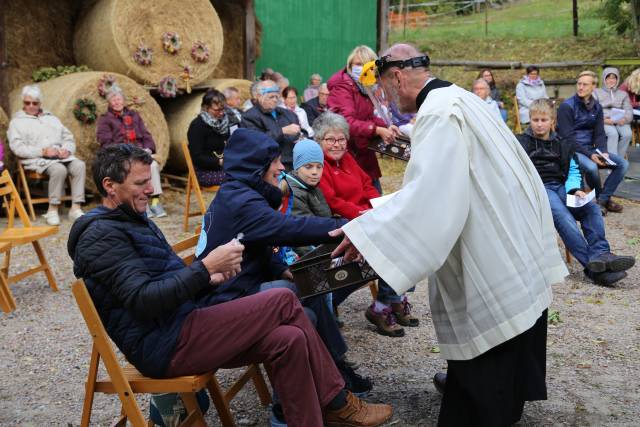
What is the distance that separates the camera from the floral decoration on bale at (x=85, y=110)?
8.61 m

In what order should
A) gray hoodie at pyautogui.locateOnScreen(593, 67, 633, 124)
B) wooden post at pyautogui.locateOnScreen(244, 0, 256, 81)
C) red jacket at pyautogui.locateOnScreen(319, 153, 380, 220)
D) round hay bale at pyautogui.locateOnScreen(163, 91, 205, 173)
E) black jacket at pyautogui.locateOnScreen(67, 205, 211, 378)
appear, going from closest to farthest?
1. black jacket at pyautogui.locateOnScreen(67, 205, 211, 378)
2. red jacket at pyautogui.locateOnScreen(319, 153, 380, 220)
3. round hay bale at pyautogui.locateOnScreen(163, 91, 205, 173)
4. gray hoodie at pyautogui.locateOnScreen(593, 67, 633, 124)
5. wooden post at pyautogui.locateOnScreen(244, 0, 256, 81)

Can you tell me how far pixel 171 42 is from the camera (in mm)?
9656

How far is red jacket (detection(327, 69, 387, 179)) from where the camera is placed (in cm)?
554

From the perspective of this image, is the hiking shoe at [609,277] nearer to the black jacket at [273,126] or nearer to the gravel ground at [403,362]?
the gravel ground at [403,362]

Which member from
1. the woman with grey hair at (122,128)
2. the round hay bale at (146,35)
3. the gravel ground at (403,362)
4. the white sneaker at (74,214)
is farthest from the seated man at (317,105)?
the gravel ground at (403,362)

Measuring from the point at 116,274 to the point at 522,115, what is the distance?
1126cm

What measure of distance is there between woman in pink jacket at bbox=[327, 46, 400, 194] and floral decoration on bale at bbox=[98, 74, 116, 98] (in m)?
4.07

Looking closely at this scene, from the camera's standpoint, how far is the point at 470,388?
298 centimetres

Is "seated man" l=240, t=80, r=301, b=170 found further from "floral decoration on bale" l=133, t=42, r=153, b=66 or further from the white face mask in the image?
"floral decoration on bale" l=133, t=42, r=153, b=66

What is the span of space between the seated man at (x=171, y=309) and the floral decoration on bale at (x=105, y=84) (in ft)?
20.1

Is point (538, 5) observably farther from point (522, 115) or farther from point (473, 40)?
point (522, 115)

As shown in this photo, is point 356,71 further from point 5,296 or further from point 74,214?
point 74,214

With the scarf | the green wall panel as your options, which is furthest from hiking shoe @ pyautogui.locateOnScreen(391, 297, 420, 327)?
the green wall panel

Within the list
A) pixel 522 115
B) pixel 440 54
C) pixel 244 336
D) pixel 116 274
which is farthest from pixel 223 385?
pixel 440 54
